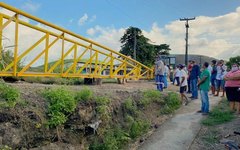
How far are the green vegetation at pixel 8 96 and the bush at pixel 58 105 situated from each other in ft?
2.28

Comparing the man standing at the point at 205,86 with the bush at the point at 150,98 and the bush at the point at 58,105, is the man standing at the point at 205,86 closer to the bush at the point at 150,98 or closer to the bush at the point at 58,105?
the bush at the point at 150,98

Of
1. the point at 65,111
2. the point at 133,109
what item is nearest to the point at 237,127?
the point at 133,109

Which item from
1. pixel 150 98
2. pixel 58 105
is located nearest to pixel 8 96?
pixel 58 105

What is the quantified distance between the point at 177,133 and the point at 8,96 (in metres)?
4.67

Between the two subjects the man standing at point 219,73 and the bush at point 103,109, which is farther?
the man standing at point 219,73

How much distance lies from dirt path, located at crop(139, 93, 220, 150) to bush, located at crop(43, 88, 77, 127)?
7.29ft

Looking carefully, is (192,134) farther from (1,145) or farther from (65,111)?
(1,145)

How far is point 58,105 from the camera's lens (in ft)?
19.6

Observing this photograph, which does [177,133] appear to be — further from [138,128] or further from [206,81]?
[206,81]

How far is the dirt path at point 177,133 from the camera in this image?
7.47m

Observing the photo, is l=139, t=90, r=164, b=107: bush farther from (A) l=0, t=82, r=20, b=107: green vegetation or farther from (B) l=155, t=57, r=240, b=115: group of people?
(A) l=0, t=82, r=20, b=107: green vegetation

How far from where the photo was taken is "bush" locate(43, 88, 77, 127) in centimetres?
582

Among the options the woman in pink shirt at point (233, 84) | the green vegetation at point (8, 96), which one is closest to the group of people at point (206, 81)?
the woman in pink shirt at point (233, 84)

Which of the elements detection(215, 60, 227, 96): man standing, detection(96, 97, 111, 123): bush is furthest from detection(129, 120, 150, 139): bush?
detection(215, 60, 227, 96): man standing
